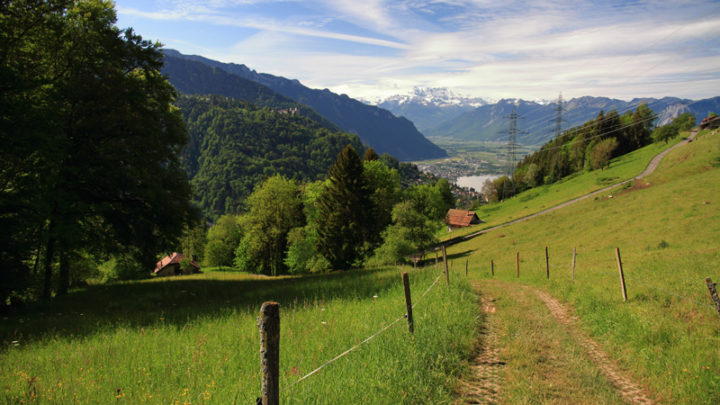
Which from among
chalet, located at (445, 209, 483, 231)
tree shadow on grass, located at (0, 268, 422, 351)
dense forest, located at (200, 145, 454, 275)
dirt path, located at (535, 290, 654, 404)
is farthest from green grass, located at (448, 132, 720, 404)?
chalet, located at (445, 209, 483, 231)

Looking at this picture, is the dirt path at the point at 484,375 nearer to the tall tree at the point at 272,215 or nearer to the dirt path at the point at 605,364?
the dirt path at the point at 605,364

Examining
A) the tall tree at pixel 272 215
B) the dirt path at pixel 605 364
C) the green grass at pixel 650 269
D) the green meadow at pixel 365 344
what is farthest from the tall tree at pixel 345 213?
the dirt path at pixel 605 364

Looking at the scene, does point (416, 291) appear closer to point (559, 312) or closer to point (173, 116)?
point (559, 312)

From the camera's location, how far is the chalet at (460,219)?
8644cm

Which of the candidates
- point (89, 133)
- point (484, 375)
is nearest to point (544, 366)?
point (484, 375)

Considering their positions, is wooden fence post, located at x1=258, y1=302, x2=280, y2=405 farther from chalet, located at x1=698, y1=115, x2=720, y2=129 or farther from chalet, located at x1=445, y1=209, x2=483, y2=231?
chalet, located at x1=698, y1=115, x2=720, y2=129

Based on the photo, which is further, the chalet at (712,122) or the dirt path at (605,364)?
the chalet at (712,122)

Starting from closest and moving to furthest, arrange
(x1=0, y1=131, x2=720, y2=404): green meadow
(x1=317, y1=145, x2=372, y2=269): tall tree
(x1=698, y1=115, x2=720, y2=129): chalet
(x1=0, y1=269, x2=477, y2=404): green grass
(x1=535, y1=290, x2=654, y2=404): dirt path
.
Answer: (x1=0, y1=269, x2=477, y2=404): green grass < (x1=0, y1=131, x2=720, y2=404): green meadow < (x1=535, y1=290, x2=654, y2=404): dirt path < (x1=317, y1=145, x2=372, y2=269): tall tree < (x1=698, y1=115, x2=720, y2=129): chalet

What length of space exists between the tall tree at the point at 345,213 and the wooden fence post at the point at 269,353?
125 feet

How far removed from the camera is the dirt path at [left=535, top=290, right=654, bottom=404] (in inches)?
231

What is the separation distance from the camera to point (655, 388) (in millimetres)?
5980

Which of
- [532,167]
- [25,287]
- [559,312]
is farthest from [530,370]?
[532,167]

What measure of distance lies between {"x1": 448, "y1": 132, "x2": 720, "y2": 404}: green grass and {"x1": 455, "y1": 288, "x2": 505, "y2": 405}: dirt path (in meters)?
2.51

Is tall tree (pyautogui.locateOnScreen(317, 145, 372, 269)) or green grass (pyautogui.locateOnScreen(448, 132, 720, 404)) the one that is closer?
green grass (pyautogui.locateOnScreen(448, 132, 720, 404))
